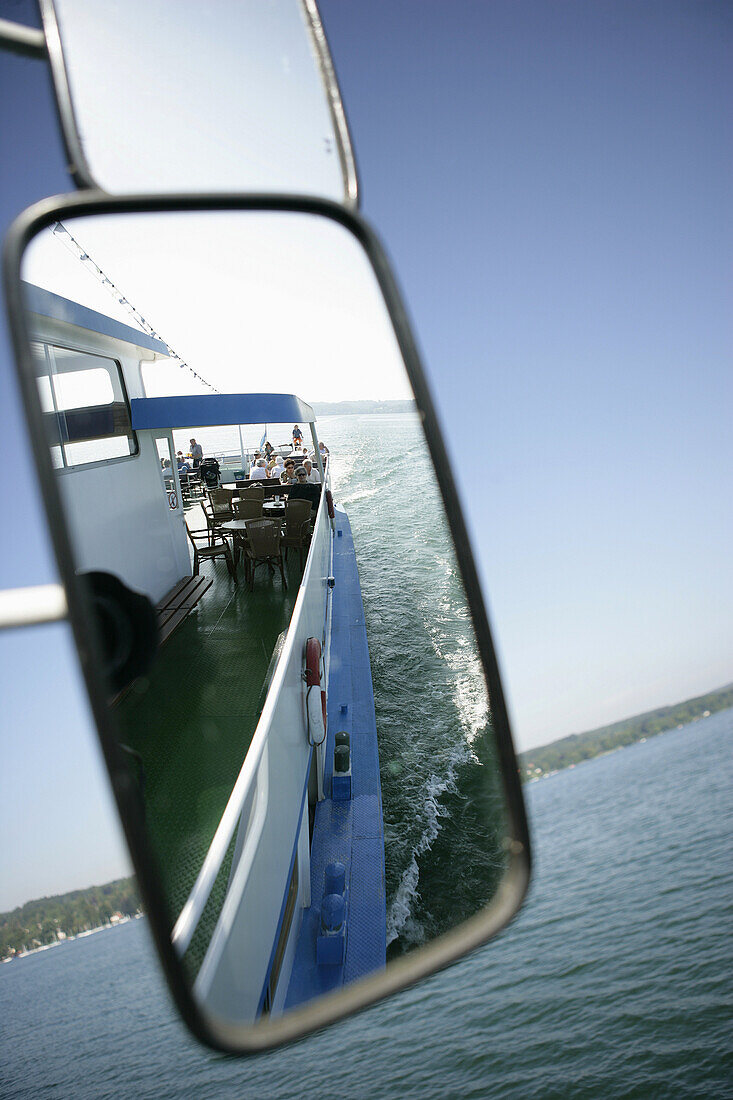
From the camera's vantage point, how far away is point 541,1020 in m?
24.0

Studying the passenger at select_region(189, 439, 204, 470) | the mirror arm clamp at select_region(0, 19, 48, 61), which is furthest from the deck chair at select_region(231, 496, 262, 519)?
the passenger at select_region(189, 439, 204, 470)

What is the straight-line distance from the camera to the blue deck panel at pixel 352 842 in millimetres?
4426

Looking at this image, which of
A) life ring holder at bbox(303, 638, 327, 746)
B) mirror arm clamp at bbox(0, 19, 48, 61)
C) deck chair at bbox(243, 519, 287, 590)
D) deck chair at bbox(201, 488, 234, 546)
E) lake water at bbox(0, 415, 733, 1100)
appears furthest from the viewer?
lake water at bbox(0, 415, 733, 1100)

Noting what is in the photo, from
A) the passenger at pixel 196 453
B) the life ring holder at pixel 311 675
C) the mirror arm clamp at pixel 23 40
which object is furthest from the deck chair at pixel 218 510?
the passenger at pixel 196 453

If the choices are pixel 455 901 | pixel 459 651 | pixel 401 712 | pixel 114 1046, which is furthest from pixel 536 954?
pixel 114 1046

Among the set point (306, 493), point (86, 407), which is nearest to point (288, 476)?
point (306, 493)

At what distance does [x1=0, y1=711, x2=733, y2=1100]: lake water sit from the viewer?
67.1 feet

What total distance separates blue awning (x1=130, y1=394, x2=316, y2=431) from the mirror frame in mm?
7444

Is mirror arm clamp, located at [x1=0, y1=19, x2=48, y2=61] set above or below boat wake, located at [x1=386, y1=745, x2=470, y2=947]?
above

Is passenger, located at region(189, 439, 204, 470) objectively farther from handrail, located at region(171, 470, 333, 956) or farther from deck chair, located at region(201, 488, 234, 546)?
handrail, located at region(171, 470, 333, 956)

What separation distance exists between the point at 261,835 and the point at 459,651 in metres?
22.0

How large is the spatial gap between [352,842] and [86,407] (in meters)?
5.26

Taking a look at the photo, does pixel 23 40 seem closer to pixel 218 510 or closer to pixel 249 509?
pixel 249 509

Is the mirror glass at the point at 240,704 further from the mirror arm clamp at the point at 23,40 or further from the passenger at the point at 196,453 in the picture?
the passenger at the point at 196,453
